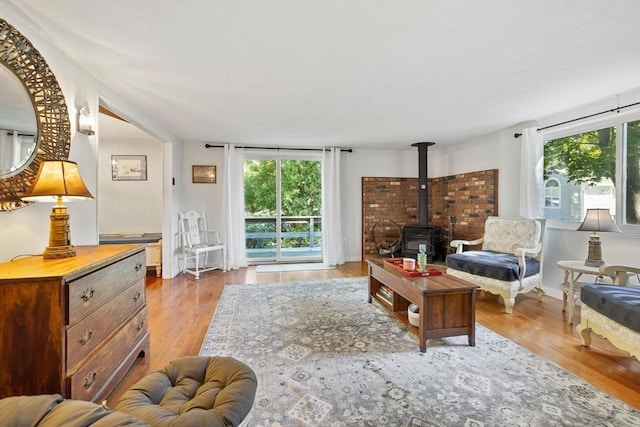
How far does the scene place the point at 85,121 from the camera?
2143 millimetres

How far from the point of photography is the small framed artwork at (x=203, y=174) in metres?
5.12

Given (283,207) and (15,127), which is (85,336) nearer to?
(15,127)

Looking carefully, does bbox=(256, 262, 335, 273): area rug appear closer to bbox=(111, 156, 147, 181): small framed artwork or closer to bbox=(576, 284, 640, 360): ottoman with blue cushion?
bbox=(111, 156, 147, 181): small framed artwork

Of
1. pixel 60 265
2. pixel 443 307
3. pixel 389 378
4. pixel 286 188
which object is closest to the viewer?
pixel 60 265

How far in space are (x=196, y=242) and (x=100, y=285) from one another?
3.43 m

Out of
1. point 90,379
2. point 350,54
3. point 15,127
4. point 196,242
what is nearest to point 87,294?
point 90,379

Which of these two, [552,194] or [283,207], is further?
[283,207]

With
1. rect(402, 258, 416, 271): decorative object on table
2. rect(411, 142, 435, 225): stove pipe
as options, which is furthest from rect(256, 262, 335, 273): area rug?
rect(402, 258, 416, 271): decorative object on table

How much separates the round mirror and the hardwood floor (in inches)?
56.7

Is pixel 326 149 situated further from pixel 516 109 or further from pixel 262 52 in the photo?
pixel 262 52

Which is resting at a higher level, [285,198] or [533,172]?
[533,172]

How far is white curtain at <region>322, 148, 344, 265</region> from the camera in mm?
5363

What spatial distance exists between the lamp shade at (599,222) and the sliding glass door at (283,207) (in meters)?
3.88

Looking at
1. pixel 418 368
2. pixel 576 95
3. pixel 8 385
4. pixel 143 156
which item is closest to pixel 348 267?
pixel 418 368
